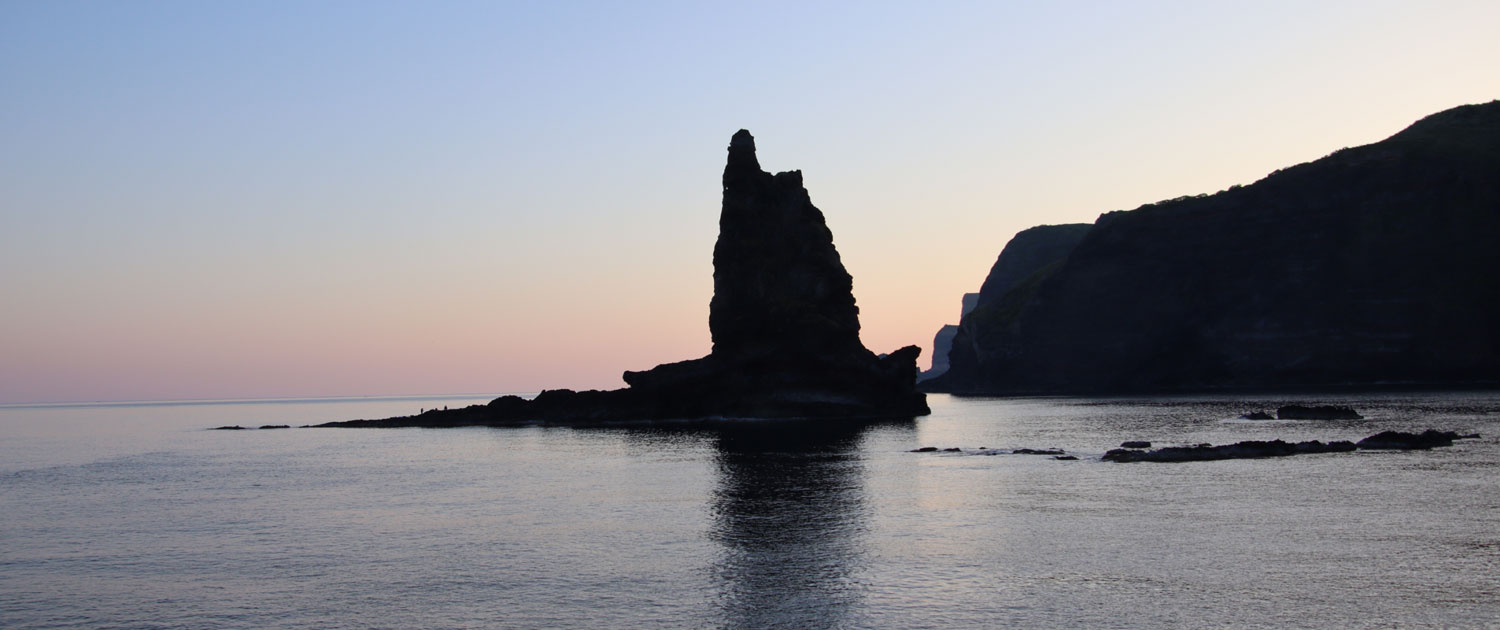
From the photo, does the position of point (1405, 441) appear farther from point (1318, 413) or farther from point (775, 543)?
point (775, 543)

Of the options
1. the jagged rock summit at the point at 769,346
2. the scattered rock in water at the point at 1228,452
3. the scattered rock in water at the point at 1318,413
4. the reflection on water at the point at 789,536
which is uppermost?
the jagged rock summit at the point at 769,346

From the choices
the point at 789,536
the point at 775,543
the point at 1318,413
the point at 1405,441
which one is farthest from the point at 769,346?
the point at 775,543

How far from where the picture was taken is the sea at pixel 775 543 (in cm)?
2881

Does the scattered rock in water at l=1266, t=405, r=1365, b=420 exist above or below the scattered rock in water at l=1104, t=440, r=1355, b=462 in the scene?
above

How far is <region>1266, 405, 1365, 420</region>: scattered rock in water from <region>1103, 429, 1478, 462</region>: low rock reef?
1403 inches

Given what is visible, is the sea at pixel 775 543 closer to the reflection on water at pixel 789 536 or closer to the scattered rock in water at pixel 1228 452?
the reflection on water at pixel 789 536

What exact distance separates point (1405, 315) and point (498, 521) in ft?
661

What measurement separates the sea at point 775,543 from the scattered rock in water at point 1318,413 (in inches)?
1087

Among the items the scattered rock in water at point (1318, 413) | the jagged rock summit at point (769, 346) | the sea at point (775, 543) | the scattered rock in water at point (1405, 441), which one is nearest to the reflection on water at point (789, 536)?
the sea at point (775, 543)

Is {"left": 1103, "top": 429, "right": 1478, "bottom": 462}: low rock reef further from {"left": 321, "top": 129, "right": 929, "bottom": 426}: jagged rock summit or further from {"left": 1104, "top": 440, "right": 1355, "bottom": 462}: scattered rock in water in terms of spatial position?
{"left": 321, "top": 129, "right": 929, "bottom": 426}: jagged rock summit

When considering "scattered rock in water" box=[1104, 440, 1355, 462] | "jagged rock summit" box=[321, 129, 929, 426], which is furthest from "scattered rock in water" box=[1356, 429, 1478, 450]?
"jagged rock summit" box=[321, 129, 929, 426]

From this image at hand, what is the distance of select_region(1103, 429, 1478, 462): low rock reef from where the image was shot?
222 feet

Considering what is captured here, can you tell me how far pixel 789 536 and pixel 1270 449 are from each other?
4339 cm

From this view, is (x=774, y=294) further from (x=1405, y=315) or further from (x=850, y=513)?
(x=1405, y=315)
